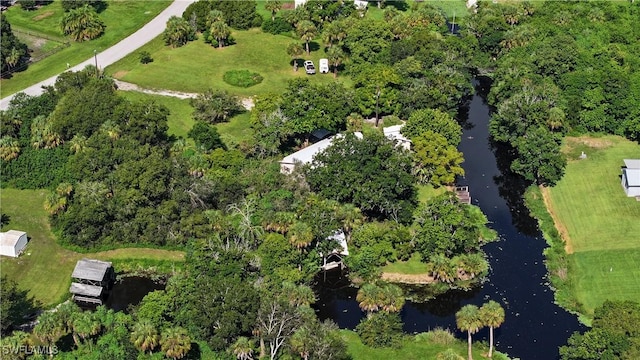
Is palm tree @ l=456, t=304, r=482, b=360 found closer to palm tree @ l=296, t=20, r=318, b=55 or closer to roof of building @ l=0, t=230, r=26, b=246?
roof of building @ l=0, t=230, r=26, b=246

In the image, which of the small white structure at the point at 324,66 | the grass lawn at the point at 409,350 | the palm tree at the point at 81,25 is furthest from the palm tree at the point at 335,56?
the grass lawn at the point at 409,350

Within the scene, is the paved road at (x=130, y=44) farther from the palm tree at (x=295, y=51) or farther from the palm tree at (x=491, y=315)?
the palm tree at (x=491, y=315)

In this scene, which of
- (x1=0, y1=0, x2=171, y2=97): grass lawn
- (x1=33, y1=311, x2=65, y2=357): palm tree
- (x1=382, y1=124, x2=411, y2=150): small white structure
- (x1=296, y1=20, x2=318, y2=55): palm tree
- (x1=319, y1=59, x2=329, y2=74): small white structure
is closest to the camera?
(x1=33, y1=311, x2=65, y2=357): palm tree

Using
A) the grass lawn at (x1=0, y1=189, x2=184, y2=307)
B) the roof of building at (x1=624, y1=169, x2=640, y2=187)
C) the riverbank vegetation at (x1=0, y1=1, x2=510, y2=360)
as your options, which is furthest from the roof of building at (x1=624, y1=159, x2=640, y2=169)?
the grass lawn at (x1=0, y1=189, x2=184, y2=307)

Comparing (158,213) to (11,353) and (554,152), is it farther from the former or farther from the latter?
(554,152)

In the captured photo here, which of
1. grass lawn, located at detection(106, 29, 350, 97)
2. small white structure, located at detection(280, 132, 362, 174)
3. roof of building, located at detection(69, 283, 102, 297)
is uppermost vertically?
small white structure, located at detection(280, 132, 362, 174)

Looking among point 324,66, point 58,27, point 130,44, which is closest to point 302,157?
point 324,66

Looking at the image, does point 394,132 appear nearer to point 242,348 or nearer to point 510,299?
point 510,299
